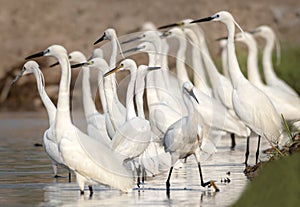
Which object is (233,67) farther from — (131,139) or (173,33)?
(173,33)

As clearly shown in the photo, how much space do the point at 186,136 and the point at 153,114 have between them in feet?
9.60

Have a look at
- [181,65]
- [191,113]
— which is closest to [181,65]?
[181,65]

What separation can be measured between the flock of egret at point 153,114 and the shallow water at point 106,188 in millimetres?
210

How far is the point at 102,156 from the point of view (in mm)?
10617

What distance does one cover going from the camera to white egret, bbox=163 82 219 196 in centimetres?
1102

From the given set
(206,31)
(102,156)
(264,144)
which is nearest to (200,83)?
(264,144)

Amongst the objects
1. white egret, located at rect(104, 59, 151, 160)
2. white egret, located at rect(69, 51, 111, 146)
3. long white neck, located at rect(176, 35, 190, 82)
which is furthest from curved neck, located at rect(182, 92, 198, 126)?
long white neck, located at rect(176, 35, 190, 82)

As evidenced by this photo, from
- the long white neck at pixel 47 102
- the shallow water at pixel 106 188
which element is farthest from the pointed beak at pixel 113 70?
the shallow water at pixel 106 188

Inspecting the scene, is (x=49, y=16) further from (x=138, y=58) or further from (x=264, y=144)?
(x=264, y=144)

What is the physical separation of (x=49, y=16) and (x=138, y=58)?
267 inches

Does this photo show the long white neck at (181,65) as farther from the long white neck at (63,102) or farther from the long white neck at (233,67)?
the long white neck at (63,102)

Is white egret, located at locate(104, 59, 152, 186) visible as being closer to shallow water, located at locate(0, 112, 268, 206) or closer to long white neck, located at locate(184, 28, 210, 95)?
shallow water, located at locate(0, 112, 268, 206)

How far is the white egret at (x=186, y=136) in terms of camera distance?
11.0m

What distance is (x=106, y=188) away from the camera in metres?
11.6
